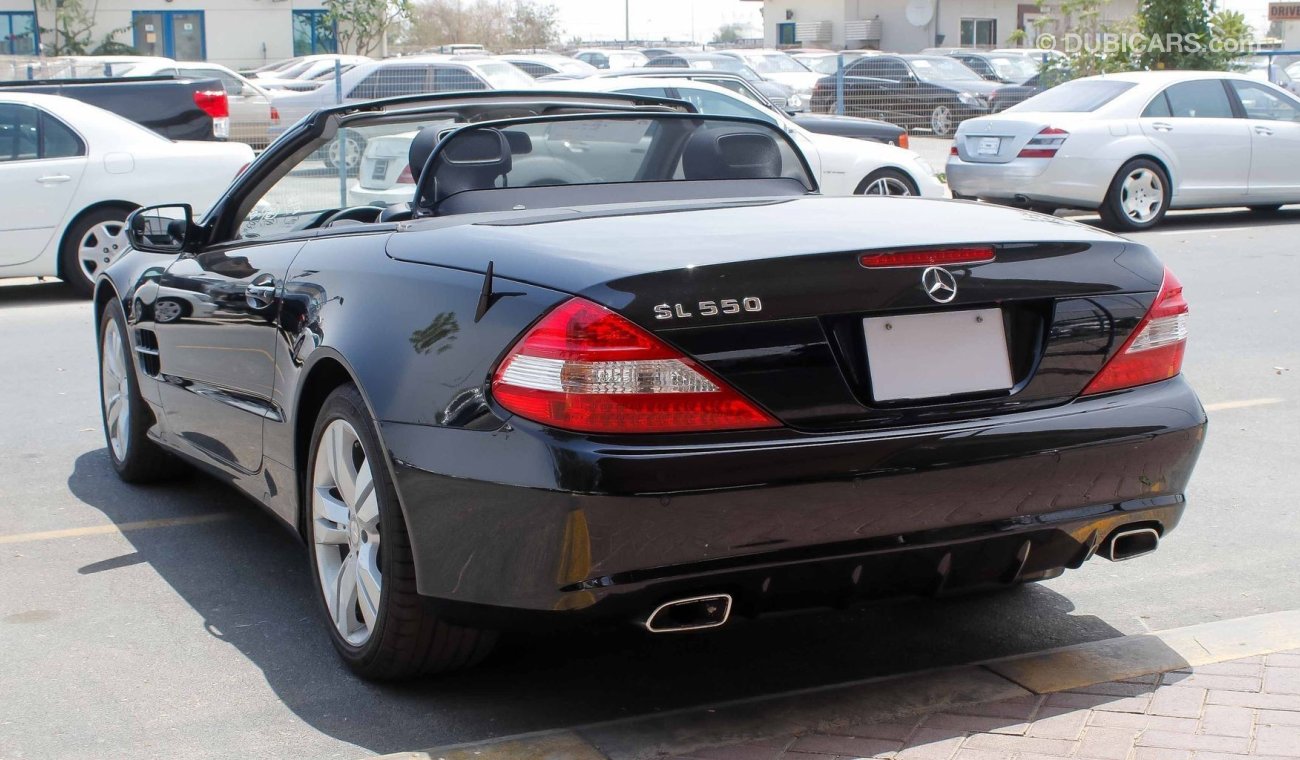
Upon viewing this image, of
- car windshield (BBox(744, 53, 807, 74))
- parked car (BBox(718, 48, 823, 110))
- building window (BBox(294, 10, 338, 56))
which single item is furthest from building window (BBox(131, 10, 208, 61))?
car windshield (BBox(744, 53, 807, 74))

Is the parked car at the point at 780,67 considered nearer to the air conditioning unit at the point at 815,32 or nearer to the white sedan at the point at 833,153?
the white sedan at the point at 833,153

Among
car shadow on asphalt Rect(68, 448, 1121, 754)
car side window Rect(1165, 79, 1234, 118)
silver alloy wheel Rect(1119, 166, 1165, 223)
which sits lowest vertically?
car shadow on asphalt Rect(68, 448, 1121, 754)

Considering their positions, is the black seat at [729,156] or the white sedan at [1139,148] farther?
the white sedan at [1139,148]

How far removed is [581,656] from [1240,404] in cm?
433

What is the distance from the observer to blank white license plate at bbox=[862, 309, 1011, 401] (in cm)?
325

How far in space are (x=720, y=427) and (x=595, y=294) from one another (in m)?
0.37

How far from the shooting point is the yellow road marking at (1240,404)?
7000 mm

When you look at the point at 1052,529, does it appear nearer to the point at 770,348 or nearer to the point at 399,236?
the point at 770,348

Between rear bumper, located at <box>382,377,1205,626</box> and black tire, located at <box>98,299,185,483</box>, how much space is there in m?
2.56

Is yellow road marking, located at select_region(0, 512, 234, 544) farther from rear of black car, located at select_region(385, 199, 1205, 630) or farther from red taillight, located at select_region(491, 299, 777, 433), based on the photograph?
red taillight, located at select_region(491, 299, 777, 433)

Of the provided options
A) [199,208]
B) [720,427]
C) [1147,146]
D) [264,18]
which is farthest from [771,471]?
[264,18]

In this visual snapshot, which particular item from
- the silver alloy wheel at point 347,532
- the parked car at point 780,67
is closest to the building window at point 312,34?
the parked car at point 780,67

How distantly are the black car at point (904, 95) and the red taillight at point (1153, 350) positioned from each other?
1983 centimetres

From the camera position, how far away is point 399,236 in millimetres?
3793
